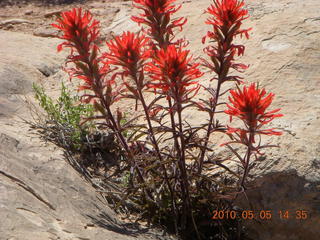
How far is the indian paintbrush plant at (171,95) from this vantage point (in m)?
1.96

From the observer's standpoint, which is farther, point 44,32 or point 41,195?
point 44,32

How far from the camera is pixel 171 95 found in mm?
2039

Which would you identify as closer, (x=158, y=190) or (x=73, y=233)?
(x=73, y=233)

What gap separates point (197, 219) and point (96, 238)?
2.75ft

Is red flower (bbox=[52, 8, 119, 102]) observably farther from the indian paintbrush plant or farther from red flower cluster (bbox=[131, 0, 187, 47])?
red flower cluster (bbox=[131, 0, 187, 47])

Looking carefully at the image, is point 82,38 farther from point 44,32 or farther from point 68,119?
point 44,32

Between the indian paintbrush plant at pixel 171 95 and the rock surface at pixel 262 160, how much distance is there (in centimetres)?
27

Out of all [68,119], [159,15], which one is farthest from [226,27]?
[68,119]

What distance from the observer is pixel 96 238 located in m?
1.88

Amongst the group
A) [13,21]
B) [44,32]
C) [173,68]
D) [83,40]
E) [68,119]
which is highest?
[13,21]

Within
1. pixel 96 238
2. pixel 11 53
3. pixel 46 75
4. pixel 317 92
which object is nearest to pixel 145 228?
pixel 96 238

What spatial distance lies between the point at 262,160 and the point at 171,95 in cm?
83

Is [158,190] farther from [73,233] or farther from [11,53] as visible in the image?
[11,53]

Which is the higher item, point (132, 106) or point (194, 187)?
point (132, 106)
